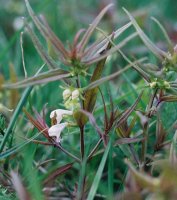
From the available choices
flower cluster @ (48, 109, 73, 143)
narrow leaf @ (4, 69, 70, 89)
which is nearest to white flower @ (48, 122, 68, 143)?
flower cluster @ (48, 109, 73, 143)

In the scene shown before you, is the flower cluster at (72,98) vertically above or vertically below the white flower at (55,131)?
above

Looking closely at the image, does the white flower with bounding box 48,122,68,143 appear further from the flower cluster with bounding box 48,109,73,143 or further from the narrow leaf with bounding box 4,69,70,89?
the narrow leaf with bounding box 4,69,70,89

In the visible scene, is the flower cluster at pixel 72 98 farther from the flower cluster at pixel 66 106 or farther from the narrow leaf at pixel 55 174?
the narrow leaf at pixel 55 174

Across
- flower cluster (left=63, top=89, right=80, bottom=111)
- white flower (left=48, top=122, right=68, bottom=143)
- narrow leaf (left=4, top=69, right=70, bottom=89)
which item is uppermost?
narrow leaf (left=4, top=69, right=70, bottom=89)

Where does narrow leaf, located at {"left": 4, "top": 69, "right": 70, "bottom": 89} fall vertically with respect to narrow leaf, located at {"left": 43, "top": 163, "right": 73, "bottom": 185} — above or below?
above

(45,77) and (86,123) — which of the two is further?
(86,123)

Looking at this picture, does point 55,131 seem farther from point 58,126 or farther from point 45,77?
point 45,77

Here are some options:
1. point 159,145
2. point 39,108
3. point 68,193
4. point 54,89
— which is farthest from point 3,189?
point 54,89

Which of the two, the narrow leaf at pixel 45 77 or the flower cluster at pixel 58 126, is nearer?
the narrow leaf at pixel 45 77

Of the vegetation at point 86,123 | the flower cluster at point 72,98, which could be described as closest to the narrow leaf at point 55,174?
the vegetation at point 86,123

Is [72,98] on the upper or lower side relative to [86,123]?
Result: upper

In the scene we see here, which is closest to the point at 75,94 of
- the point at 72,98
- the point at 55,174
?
the point at 72,98
